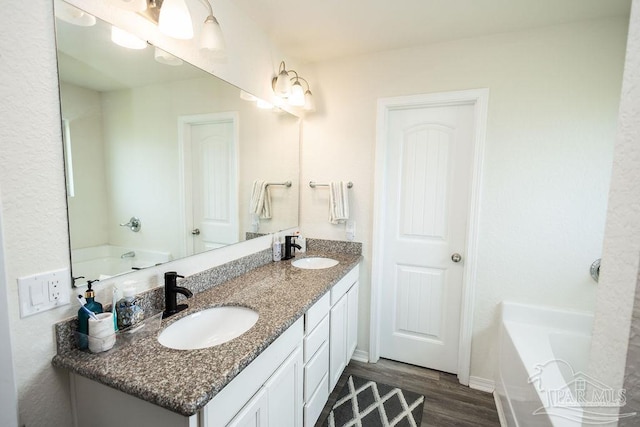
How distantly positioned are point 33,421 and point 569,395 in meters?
2.10

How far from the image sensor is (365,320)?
7.83ft

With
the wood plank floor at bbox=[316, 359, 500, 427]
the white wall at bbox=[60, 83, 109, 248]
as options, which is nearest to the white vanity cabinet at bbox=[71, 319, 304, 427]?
the white wall at bbox=[60, 83, 109, 248]

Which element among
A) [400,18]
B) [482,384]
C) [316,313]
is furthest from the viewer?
[482,384]

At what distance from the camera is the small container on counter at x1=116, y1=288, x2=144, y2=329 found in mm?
1031

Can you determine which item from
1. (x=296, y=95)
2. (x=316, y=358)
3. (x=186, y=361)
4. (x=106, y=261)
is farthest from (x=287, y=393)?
(x=296, y=95)

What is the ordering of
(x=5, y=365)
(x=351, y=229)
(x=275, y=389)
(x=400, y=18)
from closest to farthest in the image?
(x=5, y=365)
(x=275, y=389)
(x=400, y=18)
(x=351, y=229)

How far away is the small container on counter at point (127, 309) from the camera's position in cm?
103

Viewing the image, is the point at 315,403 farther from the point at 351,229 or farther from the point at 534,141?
the point at 534,141

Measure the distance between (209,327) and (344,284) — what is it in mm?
984

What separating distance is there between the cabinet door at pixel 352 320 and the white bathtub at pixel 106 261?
137 cm

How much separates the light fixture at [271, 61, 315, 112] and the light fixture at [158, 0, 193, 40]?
0.88 m

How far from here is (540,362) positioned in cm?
155

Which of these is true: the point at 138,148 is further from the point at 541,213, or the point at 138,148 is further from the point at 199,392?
the point at 541,213

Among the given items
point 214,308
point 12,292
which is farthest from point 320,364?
point 12,292
